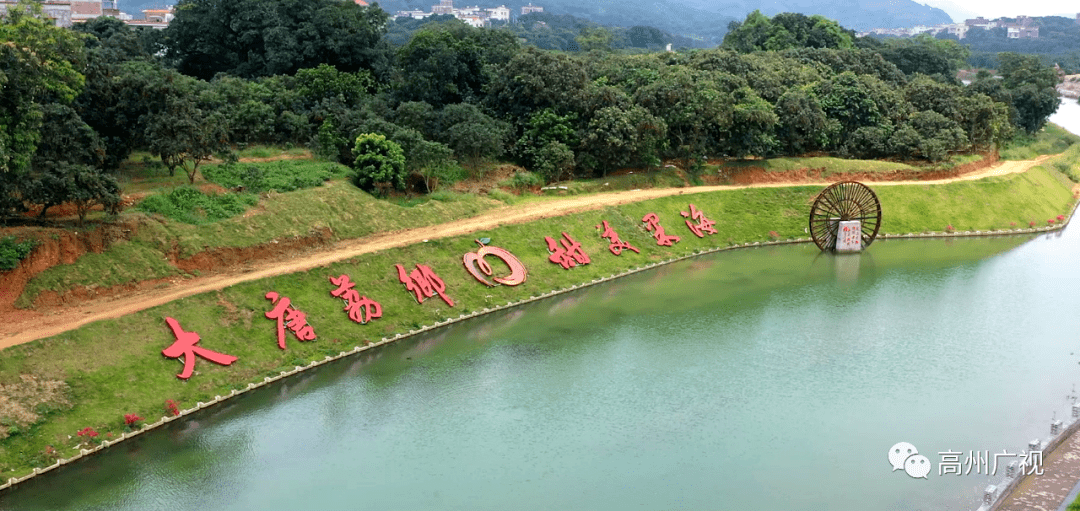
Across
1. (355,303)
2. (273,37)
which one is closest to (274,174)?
(355,303)

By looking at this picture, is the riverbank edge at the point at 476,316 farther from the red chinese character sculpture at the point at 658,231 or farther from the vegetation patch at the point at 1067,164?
the vegetation patch at the point at 1067,164

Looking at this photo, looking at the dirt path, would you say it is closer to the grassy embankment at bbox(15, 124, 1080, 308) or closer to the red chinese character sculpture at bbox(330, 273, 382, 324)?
the grassy embankment at bbox(15, 124, 1080, 308)

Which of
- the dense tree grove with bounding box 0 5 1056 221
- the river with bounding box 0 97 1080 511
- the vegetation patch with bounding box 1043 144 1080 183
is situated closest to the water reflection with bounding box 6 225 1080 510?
the river with bounding box 0 97 1080 511

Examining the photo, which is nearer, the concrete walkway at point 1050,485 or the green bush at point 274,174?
the concrete walkway at point 1050,485

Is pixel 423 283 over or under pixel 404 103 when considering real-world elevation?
under

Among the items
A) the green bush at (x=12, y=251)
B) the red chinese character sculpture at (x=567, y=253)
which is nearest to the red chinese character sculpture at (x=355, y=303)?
the red chinese character sculpture at (x=567, y=253)

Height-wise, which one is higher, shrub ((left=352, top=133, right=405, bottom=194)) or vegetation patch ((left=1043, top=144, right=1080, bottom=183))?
shrub ((left=352, top=133, right=405, bottom=194))

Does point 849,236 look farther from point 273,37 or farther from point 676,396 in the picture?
point 273,37
